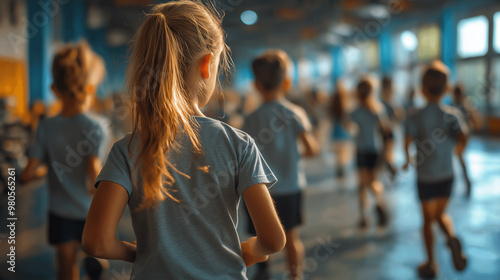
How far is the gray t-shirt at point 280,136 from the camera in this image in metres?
2.13

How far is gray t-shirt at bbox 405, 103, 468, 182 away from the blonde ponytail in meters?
2.02

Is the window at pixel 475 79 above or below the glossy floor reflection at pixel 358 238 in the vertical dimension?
above

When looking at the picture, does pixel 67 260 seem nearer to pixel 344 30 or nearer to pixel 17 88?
pixel 17 88

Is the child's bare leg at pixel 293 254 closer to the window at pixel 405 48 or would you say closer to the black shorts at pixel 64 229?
the black shorts at pixel 64 229

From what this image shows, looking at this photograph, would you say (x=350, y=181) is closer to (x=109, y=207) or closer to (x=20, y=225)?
(x=20, y=225)

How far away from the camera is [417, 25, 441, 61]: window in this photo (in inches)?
491

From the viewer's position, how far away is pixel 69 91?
66.4 inches

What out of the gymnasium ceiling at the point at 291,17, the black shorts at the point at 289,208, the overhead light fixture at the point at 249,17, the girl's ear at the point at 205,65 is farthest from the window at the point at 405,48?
the girl's ear at the point at 205,65

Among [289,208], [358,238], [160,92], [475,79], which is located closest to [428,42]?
[475,79]

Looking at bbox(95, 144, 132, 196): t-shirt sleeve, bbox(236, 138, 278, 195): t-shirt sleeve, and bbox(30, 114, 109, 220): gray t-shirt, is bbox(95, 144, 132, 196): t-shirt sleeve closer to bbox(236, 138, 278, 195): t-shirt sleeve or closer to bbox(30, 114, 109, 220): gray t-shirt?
bbox(236, 138, 278, 195): t-shirt sleeve

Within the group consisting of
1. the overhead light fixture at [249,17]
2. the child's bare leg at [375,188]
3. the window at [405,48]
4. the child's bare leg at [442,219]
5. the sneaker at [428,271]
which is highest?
the overhead light fixture at [249,17]

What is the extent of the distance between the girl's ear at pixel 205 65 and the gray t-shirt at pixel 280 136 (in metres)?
1.28

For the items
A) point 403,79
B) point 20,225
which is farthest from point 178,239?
point 403,79

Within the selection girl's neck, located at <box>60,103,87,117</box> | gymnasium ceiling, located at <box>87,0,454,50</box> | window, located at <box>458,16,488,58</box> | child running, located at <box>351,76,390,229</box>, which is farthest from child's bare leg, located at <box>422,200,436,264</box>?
window, located at <box>458,16,488,58</box>
